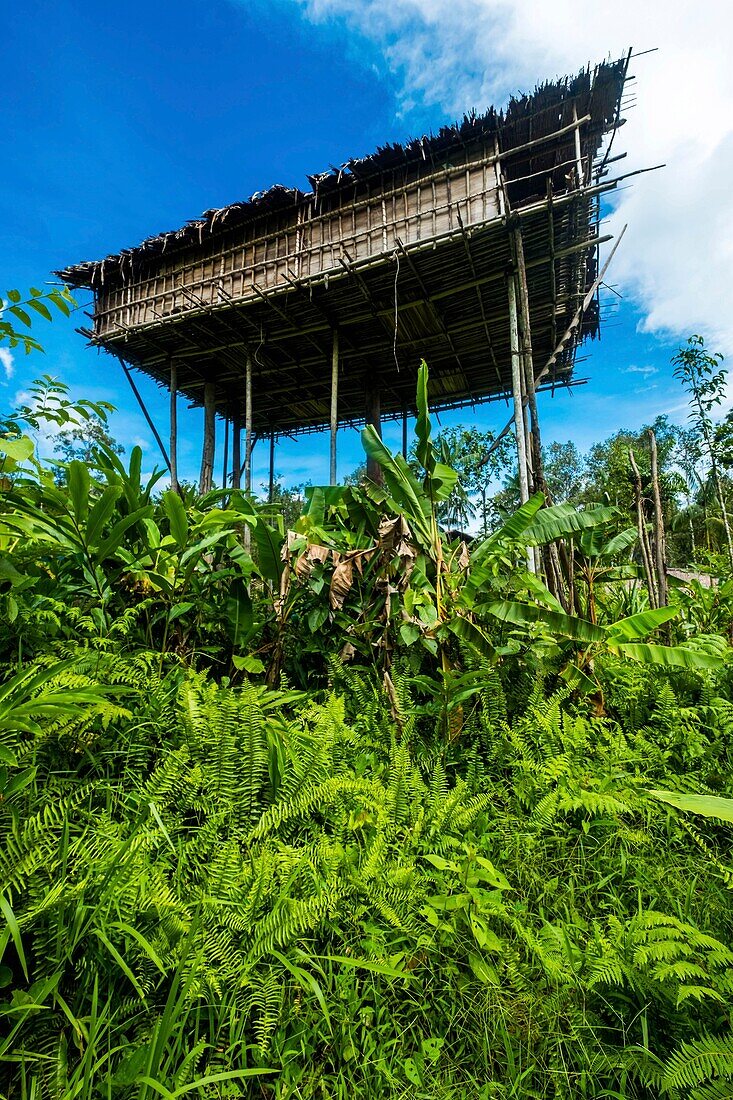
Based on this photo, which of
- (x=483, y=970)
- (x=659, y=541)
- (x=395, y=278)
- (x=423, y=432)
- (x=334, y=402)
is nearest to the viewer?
(x=483, y=970)

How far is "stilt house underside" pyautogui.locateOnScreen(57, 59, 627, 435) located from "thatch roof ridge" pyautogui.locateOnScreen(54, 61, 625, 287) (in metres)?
0.03

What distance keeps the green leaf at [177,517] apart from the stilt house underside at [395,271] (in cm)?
652

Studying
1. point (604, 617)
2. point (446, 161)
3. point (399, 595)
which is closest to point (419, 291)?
point (446, 161)

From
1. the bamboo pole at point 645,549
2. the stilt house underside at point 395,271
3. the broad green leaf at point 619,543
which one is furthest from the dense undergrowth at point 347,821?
the stilt house underside at point 395,271

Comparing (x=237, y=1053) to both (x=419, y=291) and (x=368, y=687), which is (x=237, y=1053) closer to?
(x=368, y=687)

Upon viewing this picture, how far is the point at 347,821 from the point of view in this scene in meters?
1.65

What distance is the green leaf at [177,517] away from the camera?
238 centimetres

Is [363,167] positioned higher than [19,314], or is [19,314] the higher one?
[363,167]

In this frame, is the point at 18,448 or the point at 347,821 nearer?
the point at 18,448

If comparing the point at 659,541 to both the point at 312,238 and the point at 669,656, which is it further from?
the point at 312,238

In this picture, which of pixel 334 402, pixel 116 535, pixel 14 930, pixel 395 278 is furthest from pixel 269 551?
pixel 334 402

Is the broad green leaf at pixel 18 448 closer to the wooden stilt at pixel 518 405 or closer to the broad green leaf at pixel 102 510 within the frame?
the broad green leaf at pixel 102 510

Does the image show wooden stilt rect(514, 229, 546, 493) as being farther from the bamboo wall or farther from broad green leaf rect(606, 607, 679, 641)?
broad green leaf rect(606, 607, 679, 641)

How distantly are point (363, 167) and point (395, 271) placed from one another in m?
2.72
